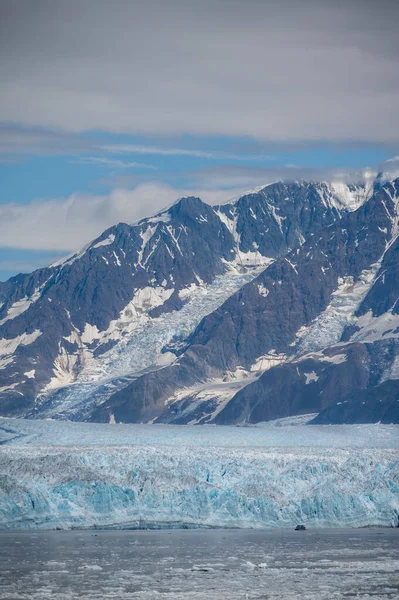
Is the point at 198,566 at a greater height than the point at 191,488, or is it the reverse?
the point at 191,488

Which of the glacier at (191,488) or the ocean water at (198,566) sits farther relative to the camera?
the glacier at (191,488)

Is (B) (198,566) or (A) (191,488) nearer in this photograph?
(B) (198,566)

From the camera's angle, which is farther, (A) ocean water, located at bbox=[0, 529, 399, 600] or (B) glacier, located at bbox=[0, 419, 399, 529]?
(B) glacier, located at bbox=[0, 419, 399, 529]

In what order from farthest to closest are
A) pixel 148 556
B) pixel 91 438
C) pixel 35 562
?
pixel 91 438, pixel 148 556, pixel 35 562

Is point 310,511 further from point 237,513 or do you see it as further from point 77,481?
point 77,481

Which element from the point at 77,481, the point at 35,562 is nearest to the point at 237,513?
the point at 77,481
